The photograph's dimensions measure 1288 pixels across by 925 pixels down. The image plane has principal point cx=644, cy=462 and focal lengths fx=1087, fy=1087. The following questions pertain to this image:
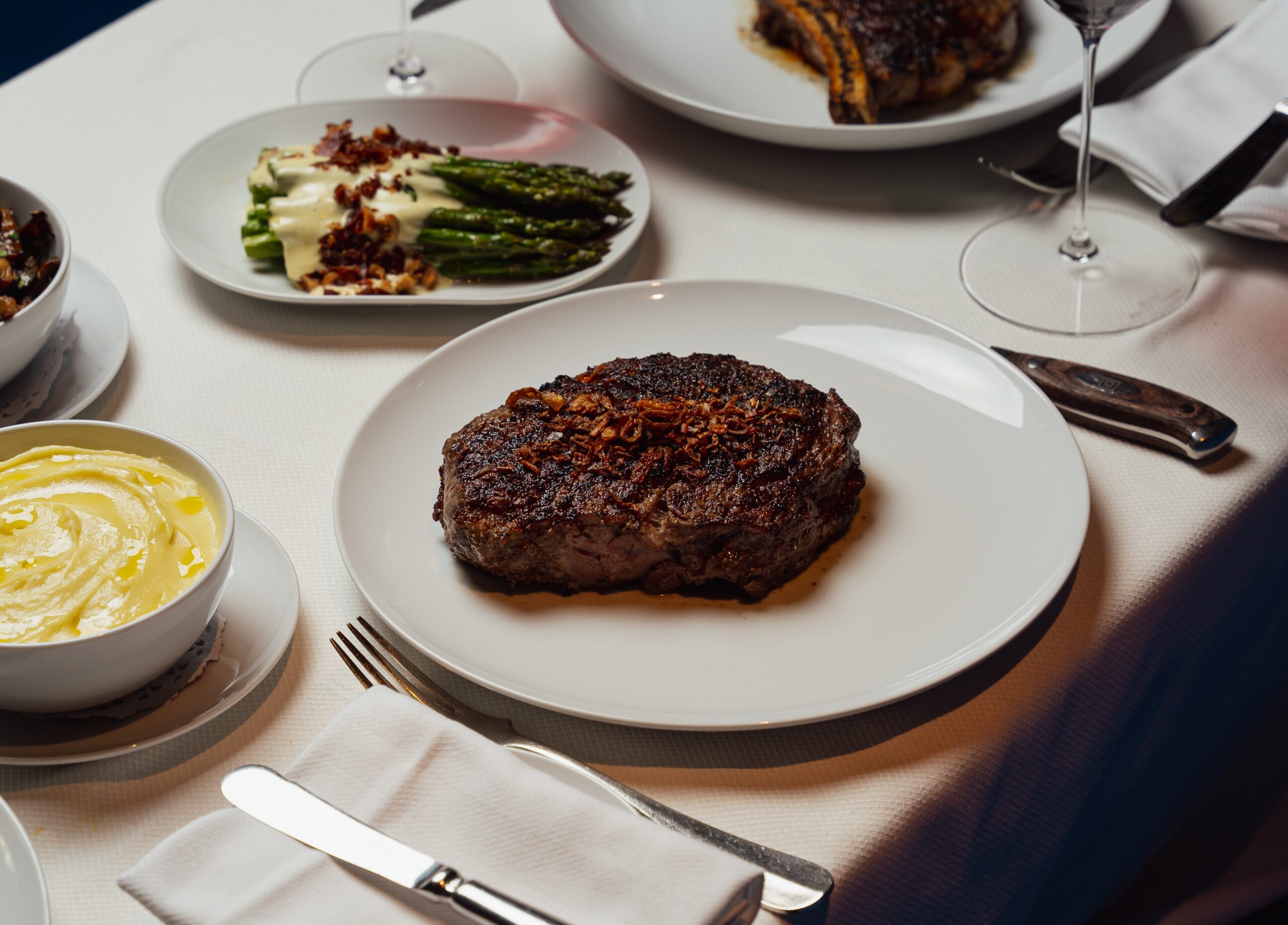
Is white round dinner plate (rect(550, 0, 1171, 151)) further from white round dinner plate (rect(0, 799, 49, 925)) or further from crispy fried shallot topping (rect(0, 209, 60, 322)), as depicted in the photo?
white round dinner plate (rect(0, 799, 49, 925))

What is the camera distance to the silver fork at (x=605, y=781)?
132 cm

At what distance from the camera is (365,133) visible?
2.74 meters

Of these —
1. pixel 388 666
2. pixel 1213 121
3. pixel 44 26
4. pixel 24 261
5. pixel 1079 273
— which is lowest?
pixel 44 26

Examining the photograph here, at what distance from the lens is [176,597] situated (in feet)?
4.66

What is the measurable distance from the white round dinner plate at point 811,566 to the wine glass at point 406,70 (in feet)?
3.94

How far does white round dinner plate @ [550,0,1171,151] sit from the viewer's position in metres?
2.59

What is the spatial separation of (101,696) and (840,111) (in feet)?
6.88

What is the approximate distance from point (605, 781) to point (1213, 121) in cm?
222

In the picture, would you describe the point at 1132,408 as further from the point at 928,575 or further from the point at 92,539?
the point at 92,539

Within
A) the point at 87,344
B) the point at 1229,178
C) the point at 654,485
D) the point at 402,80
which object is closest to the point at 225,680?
the point at 654,485

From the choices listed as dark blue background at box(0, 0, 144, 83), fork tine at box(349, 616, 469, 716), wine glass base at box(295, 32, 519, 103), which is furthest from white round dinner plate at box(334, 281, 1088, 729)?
dark blue background at box(0, 0, 144, 83)

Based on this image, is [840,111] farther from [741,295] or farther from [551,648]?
[551,648]

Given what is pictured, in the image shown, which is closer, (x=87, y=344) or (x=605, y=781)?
(x=605, y=781)

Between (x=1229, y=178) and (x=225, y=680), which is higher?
(x=1229, y=178)
